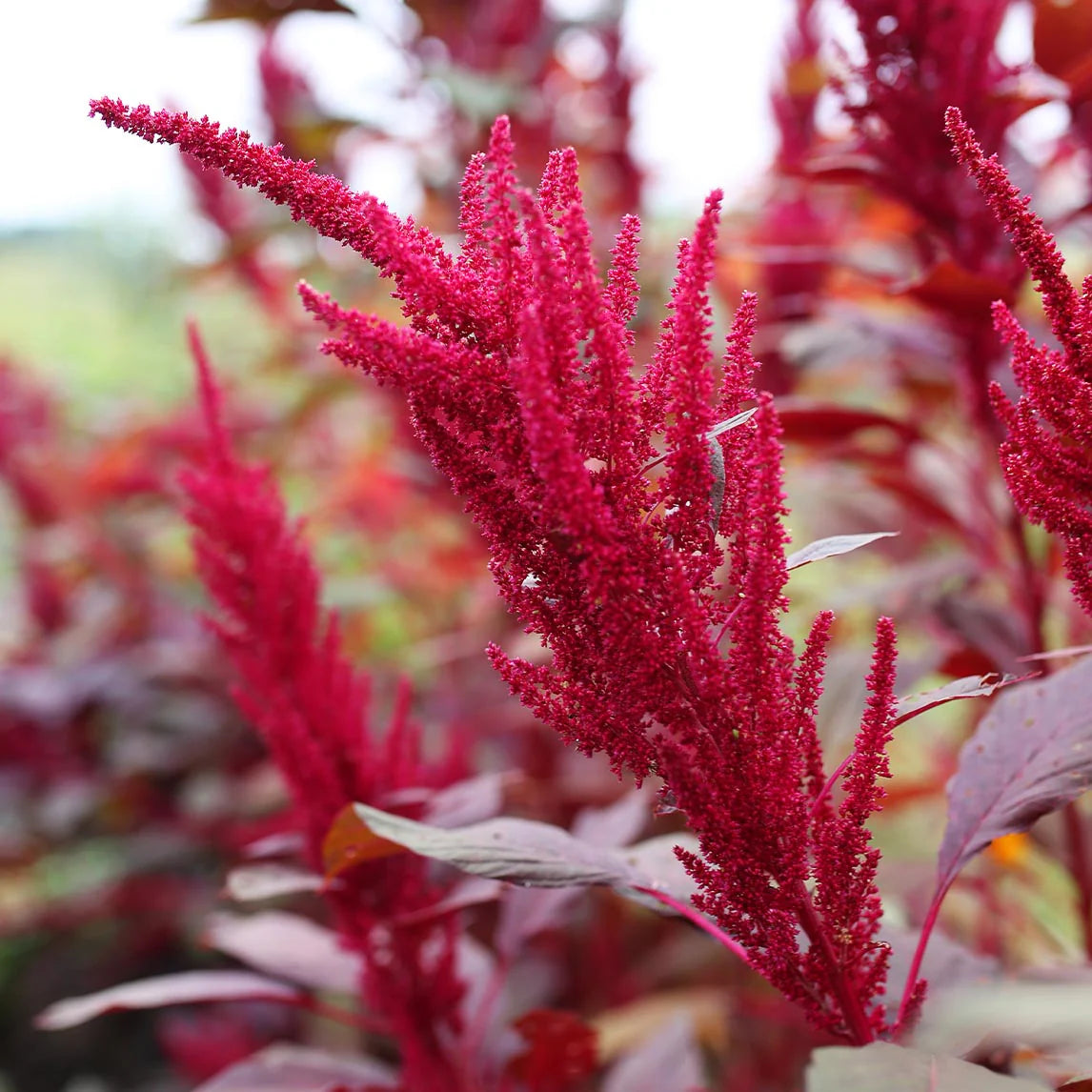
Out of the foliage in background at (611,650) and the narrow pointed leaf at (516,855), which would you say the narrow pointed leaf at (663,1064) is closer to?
the foliage in background at (611,650)

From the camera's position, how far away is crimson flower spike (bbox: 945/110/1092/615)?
1.87 feet

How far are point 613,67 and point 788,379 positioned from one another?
79 centimetres

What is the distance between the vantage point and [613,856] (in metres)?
0.80

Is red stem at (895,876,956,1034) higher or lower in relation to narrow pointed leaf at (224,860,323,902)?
lower

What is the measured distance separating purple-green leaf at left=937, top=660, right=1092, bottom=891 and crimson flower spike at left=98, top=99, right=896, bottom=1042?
157mm

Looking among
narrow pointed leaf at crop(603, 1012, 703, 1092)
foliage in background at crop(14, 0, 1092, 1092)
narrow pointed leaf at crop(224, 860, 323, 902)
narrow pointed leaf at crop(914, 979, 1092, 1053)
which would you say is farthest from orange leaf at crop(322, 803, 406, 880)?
narrow pointed leaf at crop(603, 1012, 703, 1092)

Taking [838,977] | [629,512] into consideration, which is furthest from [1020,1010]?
[629,512]

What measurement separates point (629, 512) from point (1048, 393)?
0.24 metres

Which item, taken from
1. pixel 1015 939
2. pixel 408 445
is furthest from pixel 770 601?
pixel 408 445

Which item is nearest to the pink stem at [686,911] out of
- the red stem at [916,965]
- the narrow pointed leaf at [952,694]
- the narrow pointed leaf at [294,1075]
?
the red stem at [916,965]

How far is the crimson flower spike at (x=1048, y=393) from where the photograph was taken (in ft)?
1.87

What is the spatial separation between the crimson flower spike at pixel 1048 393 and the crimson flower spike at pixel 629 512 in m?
0.13

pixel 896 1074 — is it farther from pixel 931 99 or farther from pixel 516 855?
pixel 931 99

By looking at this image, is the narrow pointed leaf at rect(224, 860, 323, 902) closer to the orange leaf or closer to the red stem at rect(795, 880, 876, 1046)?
the orange leaf
